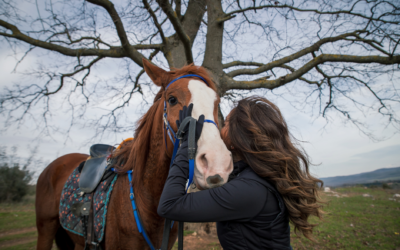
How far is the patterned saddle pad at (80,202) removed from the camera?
6.13ft

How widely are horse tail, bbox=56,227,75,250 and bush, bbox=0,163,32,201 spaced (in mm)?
13147

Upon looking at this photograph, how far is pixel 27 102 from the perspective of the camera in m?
5.44


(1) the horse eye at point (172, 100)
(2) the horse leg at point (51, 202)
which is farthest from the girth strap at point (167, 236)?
(2) the horse leg at point (51, 202)

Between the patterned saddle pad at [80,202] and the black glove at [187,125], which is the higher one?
the black glove at [187,125]

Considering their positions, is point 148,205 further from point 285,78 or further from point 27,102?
point 27,102

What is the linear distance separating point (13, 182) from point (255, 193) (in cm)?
1724

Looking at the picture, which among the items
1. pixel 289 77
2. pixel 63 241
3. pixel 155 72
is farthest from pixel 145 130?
pixel 289 77

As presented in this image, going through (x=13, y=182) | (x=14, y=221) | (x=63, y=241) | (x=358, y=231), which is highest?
(x=13, y=182)

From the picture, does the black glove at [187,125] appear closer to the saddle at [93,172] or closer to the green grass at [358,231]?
the saddle at [93,172]

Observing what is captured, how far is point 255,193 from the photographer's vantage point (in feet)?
3.63

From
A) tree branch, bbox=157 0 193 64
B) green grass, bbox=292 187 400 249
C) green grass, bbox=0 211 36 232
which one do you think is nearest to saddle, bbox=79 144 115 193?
tree branch, bbox=157 0 193 64

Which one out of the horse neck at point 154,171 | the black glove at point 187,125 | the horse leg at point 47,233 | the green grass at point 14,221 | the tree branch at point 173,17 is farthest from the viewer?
the green grass at point 14,221

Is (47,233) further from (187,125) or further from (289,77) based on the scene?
(289,77)

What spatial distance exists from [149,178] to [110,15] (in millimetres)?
4032
